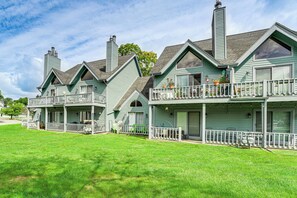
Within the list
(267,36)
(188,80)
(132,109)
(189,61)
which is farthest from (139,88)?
(267,36)

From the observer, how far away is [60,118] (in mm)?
21328

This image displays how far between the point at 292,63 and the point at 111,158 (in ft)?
42.1

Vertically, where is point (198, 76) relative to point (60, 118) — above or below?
above

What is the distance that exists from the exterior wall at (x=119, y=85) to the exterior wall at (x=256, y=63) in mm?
11950

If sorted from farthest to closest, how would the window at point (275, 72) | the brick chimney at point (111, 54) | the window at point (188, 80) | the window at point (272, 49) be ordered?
the brick chimney at point (111, 54), the window at point (188, 80), the window at point (272, 49), the window at point (275, 72)

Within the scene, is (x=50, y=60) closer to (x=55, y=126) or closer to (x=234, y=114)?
(x=55, y=126)

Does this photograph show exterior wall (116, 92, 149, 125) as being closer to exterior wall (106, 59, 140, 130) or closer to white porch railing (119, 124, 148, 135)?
white porch railing (119, 124, 148, 135)

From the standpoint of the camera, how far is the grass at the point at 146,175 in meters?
4.31

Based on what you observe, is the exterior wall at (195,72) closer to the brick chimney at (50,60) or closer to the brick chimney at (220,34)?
the brick chimney at (220,34)

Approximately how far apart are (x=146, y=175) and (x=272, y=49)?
12303mm

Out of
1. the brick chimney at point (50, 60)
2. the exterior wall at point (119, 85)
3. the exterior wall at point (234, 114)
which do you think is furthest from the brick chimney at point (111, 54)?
the brick chimney at point (50, 60)

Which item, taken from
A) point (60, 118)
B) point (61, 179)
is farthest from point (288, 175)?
point (60, 118)

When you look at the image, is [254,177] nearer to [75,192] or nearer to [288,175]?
[288,175]

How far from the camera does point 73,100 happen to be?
17.9m
